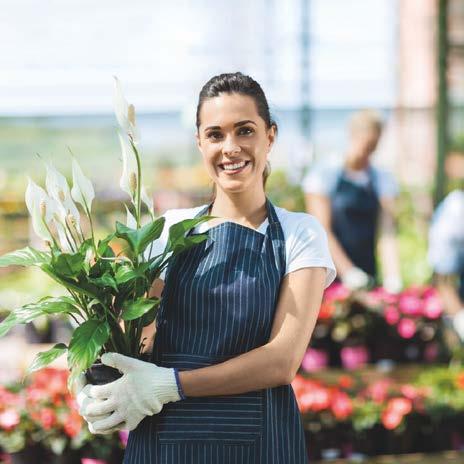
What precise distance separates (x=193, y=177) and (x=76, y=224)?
6953mm

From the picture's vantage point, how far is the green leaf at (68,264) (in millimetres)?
1307

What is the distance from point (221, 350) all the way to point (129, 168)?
1.11 ft

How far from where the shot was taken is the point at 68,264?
131 cm

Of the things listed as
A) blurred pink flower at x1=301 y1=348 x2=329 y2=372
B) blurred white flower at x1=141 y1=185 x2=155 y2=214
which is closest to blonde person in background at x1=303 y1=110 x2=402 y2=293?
blurred pink flower at x1=301 y1=348 x2=329 y2=372

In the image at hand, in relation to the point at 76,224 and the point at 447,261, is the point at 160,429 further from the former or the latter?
the point at 447,261

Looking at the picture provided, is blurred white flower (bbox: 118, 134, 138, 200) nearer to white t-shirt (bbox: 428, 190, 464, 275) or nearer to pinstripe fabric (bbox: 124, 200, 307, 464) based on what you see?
pinstripe fabric (bbox: 124, 200, 307, 464)

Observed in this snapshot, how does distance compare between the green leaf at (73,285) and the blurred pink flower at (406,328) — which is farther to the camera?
the blurred pink flower at (406,328)

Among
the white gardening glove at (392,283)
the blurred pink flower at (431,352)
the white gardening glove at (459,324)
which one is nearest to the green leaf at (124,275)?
the blurred pink flower at (431,352)

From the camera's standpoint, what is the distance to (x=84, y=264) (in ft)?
4.46

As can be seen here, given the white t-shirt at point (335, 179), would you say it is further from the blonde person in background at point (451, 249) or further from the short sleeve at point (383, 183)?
the blonde person in background at point (451, 249)

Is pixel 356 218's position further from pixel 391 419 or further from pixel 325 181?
pixel 391 419

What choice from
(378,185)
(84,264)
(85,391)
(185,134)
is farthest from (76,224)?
(185,134)

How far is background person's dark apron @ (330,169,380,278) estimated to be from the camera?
3.99 m

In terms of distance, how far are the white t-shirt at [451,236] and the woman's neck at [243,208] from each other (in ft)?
9.89
